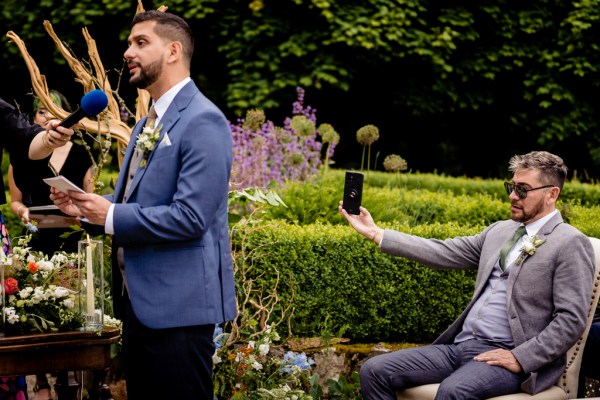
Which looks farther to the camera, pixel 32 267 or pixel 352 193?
pixel 352 193

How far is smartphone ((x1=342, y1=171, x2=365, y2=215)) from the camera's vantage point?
14.0 feet

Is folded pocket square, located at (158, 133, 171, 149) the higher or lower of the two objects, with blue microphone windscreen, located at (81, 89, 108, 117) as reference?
lower

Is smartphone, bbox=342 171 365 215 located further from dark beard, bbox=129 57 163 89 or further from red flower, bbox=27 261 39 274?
red flower, bbox=27 261 39 274

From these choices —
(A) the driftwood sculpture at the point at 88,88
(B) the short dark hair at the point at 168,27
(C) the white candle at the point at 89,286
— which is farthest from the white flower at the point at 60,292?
(A) the driftwood sculpture at the point at 88,88

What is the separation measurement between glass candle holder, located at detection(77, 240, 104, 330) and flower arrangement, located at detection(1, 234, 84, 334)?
45mm

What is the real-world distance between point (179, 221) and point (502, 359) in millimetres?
1721

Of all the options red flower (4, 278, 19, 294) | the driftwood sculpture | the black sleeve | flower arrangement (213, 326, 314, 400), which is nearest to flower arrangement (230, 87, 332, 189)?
the driftwood sculpture

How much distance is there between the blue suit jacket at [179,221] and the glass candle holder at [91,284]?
1.00 feet

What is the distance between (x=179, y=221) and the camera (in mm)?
2934

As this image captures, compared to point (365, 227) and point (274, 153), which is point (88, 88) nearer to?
point (365, 227)

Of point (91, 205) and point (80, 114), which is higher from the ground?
point (80, 114)

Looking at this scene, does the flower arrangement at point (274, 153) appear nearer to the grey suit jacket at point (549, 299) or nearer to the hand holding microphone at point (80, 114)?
the grey suit jacket at point (549, 299)

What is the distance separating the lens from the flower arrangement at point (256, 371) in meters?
4.68

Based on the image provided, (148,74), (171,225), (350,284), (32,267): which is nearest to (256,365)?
(350,284)
